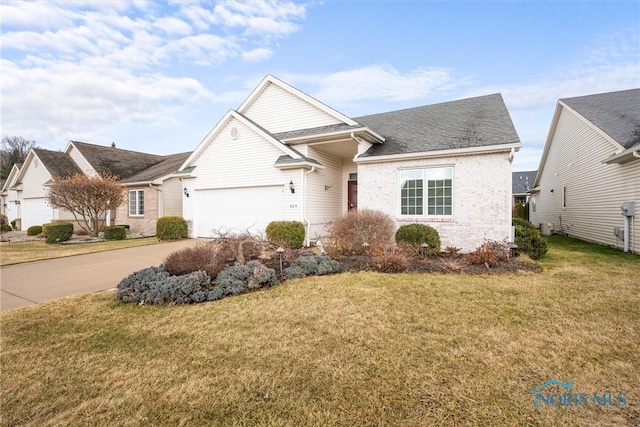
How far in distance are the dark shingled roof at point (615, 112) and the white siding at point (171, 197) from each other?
70.0 feet

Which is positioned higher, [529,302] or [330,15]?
[330,15]

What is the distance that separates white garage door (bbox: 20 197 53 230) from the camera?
68.8 ft

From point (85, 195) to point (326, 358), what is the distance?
17414 mm

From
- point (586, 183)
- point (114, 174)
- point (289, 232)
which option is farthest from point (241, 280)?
point (114, 174)

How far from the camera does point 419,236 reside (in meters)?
9.55

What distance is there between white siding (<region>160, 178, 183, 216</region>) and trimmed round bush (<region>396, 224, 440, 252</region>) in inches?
570

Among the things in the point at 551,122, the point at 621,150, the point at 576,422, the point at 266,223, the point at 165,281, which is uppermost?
the point at 551,122

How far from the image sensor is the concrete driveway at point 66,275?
590 cm

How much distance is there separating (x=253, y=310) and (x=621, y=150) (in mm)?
13472

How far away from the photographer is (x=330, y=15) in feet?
36.8

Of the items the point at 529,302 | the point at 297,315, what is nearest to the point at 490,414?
the point at 297,315

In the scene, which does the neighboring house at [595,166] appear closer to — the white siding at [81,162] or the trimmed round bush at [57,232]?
the trimmed round bush at [57,232]

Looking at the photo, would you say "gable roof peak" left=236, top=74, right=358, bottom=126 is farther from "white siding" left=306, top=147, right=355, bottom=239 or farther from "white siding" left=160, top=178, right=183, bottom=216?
"white siding" left=160, top=178, right=183, bottom=216

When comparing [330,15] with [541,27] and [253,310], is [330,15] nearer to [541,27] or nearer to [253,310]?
[541,27]
